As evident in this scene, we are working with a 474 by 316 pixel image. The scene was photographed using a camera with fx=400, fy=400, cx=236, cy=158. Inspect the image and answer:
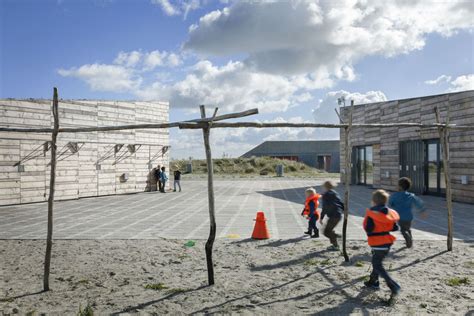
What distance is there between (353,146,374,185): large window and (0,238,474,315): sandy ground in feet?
54.1

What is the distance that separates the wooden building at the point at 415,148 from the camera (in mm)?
15969

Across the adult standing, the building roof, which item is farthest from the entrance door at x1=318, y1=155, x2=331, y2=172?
the adult standing

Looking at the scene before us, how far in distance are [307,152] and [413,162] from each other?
4460cm

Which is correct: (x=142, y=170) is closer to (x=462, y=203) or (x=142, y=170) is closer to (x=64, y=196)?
(x=64, y=196)

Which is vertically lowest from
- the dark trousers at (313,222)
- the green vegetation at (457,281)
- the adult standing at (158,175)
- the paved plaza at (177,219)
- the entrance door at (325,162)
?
the green vegetation at (457,281)

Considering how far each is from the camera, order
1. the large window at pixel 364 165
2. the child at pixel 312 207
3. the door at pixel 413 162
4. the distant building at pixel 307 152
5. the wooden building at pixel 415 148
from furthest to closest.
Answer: the distant building at pixel 307 152 → the large window at pixel 364 165 → the door at pixel 413 162 → the wooden building at pixel 415 148 → the child at pixel 312 207

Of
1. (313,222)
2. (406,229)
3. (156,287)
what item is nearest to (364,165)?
(313,222)

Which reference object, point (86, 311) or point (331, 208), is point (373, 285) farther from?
point (86, 311)

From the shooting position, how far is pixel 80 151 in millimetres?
19406

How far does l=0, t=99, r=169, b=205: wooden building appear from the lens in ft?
55.3

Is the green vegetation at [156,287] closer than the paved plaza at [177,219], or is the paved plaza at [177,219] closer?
the green vegetation at [156,287]

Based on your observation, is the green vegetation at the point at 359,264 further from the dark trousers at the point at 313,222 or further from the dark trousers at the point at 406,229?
the dark trousers at the point at 313,222

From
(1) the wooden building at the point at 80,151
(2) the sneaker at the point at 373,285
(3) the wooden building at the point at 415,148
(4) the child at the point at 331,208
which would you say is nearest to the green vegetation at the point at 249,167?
(3) the wooden building at the point at 415,148

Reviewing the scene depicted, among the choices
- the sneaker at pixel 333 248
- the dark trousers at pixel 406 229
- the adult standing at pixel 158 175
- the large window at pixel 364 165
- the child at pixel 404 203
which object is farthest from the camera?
the large window at pixel 364 165
